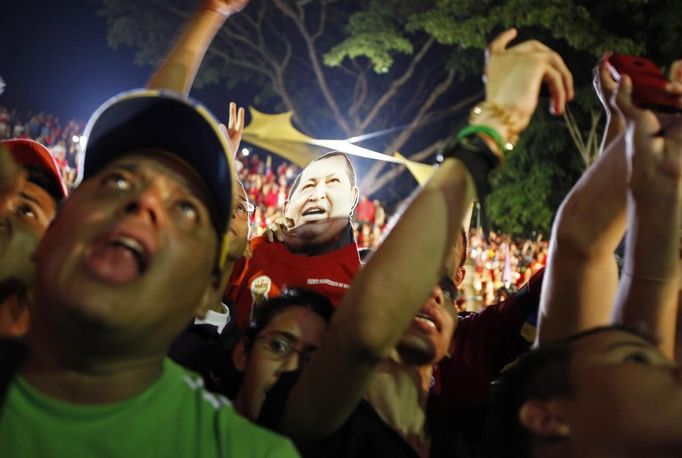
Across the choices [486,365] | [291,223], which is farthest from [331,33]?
[486,365]

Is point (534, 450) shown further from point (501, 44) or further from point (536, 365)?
point (501, 44)

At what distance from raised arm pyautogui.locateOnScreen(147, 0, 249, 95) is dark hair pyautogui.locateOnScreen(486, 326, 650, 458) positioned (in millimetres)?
1451

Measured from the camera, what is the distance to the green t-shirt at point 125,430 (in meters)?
1.29

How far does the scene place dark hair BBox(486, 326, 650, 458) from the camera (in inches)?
67.9

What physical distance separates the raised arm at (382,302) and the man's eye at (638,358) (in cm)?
56

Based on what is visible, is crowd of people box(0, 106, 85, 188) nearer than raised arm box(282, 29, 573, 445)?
No

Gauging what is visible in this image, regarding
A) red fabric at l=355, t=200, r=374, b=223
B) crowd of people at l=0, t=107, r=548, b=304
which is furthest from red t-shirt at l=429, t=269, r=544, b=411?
red fabric at l=355, t=200, r=374, b=223

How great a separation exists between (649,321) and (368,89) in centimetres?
1757

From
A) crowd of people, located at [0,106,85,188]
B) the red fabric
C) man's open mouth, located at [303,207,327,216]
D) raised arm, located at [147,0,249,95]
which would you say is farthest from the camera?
the red fabric

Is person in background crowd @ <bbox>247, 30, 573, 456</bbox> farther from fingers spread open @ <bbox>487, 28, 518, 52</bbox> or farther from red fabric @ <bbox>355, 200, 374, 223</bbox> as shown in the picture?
red fabric @ <bbox>355, 200, 374, 223</bbox>

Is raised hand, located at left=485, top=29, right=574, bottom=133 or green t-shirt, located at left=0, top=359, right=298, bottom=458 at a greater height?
raised hand, located at left=485, top=29, right=574, bottom=133

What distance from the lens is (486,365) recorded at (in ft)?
10.2

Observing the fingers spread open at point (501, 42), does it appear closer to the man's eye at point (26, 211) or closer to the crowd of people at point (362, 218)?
the man's eye at point (26, 211)

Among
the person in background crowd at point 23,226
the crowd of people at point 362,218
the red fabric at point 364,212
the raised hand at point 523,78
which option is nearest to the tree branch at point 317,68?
the crowd of people at point 362,218
